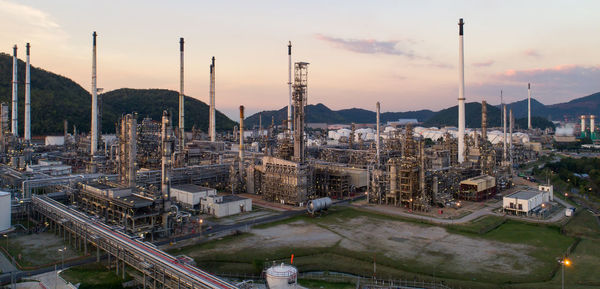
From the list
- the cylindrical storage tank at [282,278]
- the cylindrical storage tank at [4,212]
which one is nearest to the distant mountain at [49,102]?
the cylindrical storage tank at [4,212]

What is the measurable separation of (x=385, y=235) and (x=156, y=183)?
36.8 metres

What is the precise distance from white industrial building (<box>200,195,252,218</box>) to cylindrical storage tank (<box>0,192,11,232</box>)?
21.5 metres

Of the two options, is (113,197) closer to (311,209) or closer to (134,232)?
(134,232)

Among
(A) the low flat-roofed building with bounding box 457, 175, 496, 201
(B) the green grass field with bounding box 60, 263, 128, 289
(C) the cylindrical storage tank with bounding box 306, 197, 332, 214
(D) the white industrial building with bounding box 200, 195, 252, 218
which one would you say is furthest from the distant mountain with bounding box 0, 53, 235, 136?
(B) the green grass field with bounding box 60, 263, 128, 289

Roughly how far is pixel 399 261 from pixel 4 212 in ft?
138

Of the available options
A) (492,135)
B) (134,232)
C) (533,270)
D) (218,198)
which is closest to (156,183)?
(218,198)

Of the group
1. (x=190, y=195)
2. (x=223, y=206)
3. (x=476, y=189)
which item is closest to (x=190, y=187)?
(x=190, y=195)

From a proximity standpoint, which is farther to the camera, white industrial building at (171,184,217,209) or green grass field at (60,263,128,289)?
white industrial building at (171,184,217,209)

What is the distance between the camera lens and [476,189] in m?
61.6

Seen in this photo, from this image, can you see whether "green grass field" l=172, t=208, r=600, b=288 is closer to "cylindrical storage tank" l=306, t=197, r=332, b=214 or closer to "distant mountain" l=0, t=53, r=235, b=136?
"cylindrical storage tank" l=306, t=197, r=332, b=214

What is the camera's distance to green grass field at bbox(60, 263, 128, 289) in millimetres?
28328

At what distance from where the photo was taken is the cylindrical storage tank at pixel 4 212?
42.9 m

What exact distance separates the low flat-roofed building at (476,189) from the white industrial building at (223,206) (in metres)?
34.1

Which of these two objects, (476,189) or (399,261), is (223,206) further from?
(476,189)
